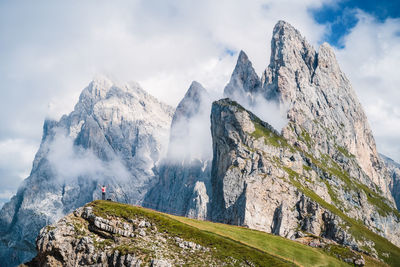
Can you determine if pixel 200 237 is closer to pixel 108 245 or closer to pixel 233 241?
pixel 233 241

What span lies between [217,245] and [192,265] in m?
9.76

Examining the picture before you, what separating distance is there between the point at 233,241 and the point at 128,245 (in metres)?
24.2

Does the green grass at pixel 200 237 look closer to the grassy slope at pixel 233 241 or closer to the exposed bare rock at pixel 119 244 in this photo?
the grassy slope at pixel 233 241

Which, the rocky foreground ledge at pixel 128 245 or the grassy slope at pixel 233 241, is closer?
the rocky foreground ledge at pixel 128 245

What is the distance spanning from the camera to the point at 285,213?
17600 cm

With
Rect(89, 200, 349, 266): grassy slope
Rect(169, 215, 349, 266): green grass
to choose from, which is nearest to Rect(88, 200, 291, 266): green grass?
Rect(89, 200, 349, 266): grassy slope

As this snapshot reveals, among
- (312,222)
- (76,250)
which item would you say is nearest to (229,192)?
(312,222)

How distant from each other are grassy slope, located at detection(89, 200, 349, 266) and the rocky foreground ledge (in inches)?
8.3

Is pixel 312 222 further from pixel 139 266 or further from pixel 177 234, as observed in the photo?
pixel 139 266

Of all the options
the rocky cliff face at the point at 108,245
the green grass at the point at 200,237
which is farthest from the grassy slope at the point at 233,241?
the rocky cliff face at the point at 108,245

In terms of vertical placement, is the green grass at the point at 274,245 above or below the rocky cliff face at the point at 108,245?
above

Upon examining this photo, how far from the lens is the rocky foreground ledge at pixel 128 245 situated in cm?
6838

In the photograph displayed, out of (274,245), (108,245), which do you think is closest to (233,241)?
(274,245)

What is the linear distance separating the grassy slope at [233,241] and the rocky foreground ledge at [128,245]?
0.21 m
